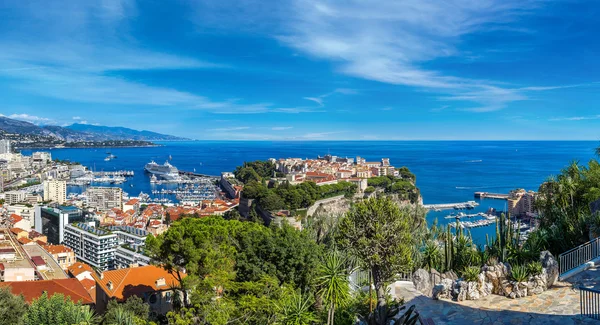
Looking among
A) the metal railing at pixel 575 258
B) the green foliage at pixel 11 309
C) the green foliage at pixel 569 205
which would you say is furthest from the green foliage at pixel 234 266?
the green foliage at pixel 569 205

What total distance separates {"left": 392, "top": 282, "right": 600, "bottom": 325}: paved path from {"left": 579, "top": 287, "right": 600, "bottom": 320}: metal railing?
147 millimetres

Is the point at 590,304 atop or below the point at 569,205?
below

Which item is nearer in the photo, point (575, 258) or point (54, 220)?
point (575, 258)

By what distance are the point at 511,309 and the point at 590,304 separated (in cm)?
122

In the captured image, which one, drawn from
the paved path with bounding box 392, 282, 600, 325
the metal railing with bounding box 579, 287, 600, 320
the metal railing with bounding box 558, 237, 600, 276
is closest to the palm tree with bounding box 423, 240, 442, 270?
the metal railing with bounding box 558, 237, 600, 276

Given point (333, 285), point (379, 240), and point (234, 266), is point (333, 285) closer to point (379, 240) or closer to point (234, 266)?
point (379, 240)

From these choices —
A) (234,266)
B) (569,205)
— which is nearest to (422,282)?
(234,266)

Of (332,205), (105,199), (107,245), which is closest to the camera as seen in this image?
(107,245)

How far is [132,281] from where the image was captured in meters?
15.7

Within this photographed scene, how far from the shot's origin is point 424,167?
101 meters

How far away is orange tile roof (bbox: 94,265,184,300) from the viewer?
15062mm

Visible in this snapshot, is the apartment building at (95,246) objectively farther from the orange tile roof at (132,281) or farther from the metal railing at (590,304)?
the metal railing at (590,304)

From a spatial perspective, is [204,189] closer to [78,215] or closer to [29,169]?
[78,215]

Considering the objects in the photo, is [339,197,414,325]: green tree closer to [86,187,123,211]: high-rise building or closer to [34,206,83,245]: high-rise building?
[34,206,83,245]: high-rise building
